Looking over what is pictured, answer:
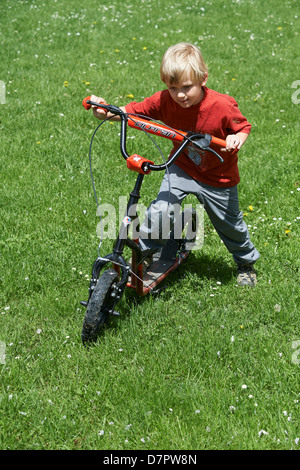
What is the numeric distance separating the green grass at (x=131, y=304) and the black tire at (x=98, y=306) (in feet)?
0.38

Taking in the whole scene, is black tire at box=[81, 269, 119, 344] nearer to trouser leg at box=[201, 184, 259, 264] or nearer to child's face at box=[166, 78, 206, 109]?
trouser leg at box=[201, 184, 259, 264]

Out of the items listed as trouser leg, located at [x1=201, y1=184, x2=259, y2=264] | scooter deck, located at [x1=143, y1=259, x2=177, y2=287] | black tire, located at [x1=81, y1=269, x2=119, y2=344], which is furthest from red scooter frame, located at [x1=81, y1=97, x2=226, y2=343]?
trouser leg, located at [x1=201, y1=184, x2=259, y2=264]

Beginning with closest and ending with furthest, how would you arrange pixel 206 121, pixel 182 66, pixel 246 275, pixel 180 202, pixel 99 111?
pixel 182 66
pixel 99 111
pixel 206 121
pixel 180 202
pixel 246 275

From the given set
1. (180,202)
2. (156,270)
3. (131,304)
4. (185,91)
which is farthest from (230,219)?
(185,91)

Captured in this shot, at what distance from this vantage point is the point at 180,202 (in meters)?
4.06

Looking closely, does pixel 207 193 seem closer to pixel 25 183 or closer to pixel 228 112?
pixel 228 112

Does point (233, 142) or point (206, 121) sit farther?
point (206, 121)

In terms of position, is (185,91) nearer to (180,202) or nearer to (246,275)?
(180,202)

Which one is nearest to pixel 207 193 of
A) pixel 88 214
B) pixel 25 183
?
pixel 88 214

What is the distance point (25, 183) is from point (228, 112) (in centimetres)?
263

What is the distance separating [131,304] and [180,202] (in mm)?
827

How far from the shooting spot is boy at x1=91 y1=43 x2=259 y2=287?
350 cm

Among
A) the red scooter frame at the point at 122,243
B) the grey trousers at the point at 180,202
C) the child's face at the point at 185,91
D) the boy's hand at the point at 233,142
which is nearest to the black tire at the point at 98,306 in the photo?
the red scooter frame at the point at 122,243

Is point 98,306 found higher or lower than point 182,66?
lower
